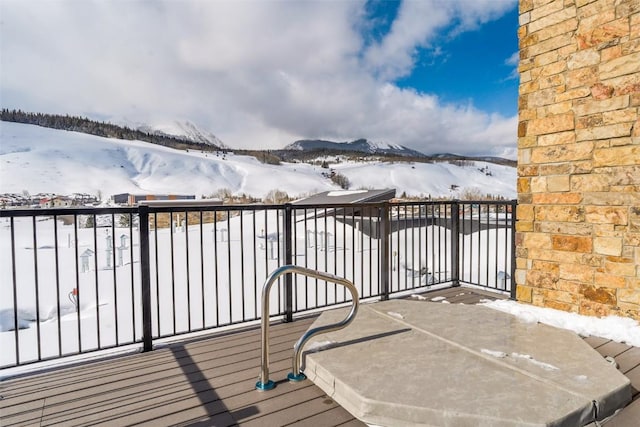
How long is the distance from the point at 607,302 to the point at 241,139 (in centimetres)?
8029

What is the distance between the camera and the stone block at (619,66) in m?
2.62

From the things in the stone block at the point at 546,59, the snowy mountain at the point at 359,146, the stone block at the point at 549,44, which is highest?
the snowy mountain at the point at 359,146

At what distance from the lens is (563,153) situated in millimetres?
3049

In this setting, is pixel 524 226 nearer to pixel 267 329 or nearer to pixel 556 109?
pixel 556 109

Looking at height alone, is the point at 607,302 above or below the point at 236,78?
below

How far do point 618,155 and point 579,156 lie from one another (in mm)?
265

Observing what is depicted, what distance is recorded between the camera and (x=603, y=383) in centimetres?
181

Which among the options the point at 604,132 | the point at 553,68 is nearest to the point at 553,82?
the point at 553,68

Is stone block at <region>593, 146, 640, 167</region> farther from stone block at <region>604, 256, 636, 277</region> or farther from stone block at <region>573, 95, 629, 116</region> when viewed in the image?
stone block at <region>604, 256, 636, 277</region>

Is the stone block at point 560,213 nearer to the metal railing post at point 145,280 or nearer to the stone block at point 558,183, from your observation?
the stone block at point 558,183

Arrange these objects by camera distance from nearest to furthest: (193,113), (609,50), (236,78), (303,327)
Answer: (609,50)
(303,327)
(236,78)
(193,113)

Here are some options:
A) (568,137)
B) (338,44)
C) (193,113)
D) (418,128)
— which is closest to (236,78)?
(338,44)

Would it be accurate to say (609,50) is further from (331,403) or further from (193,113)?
(193,113)

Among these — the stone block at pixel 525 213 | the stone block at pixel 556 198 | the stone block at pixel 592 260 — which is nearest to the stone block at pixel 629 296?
the stone block at pixel 592 260
